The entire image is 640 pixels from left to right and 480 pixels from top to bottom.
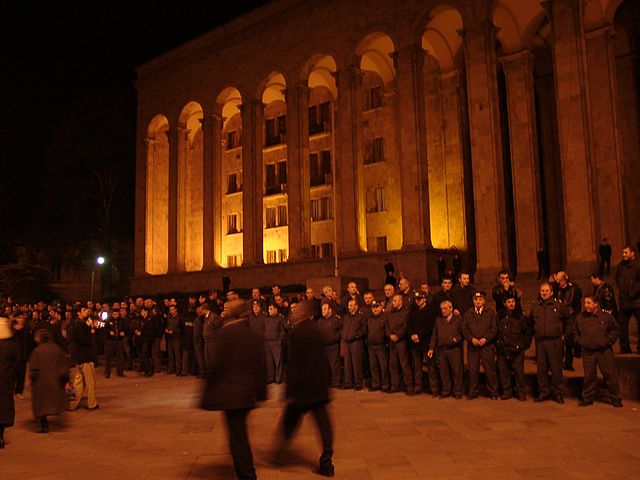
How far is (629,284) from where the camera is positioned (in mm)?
11836

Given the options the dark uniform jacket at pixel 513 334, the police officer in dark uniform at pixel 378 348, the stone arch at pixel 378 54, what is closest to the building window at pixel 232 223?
the stone arch at pixel 378 54

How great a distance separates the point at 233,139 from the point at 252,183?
902 cm

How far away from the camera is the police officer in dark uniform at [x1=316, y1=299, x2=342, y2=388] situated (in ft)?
44.7

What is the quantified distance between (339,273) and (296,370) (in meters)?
21.9

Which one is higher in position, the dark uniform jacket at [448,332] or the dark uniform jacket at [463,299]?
the dark uniform jacket at [463,299]

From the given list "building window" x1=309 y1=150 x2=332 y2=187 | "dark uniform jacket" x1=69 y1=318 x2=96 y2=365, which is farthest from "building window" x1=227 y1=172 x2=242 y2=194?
"dark uniform jacket" x1=69 y1=318 x2=96 y2=365

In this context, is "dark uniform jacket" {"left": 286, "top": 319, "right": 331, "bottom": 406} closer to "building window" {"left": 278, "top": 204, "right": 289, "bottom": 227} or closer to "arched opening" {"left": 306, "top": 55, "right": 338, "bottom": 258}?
"arched opening" {"left": 306, "top": 55, "right": 338, "bottom": 258}

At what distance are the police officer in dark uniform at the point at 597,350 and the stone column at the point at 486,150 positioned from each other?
1297 cm

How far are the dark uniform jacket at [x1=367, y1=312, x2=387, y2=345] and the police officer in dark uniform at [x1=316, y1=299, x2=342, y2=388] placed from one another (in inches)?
35.1

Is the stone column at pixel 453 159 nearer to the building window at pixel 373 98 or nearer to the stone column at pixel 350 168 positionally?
the stone column at pixel 350 168

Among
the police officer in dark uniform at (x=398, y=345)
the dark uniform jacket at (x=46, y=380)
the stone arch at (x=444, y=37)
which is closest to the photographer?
the dark uniform jacket at (x=46, y=380)

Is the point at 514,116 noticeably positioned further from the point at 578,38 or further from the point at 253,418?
the point at 253,418

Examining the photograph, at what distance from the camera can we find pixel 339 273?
28.6 meters

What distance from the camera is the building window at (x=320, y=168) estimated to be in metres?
36.3
